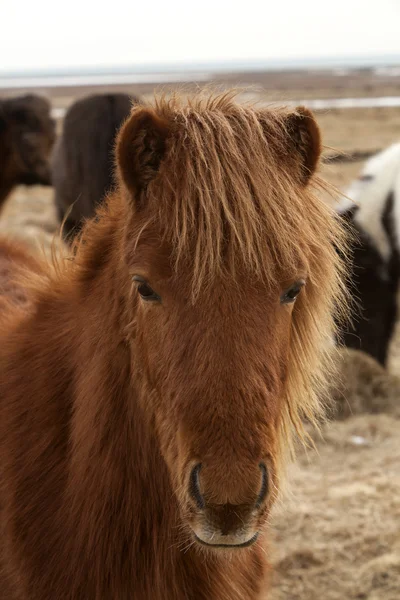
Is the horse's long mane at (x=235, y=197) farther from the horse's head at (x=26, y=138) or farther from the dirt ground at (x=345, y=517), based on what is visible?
the horse's head at (x=26, y=138)

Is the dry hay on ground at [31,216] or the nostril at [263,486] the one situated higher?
the nostril at [263,486]

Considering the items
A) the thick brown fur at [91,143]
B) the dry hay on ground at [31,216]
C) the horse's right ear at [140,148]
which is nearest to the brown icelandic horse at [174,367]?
the horse's right ear at [140,148]

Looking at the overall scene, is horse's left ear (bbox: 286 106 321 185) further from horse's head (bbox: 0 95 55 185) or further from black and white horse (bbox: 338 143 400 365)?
horse's head (bbox: 0 95 55 185)

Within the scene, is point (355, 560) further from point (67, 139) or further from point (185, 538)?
point (67, 139)

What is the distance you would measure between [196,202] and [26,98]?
754 centimetres

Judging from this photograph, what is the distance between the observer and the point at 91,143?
604 centimetres

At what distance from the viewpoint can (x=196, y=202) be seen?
5.45 feet

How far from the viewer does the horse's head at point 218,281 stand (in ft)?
5.00

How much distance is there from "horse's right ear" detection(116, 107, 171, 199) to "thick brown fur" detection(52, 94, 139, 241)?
4.14 meters

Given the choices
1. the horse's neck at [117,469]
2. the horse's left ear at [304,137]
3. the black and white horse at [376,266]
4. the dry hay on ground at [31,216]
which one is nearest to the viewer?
the horse's left ear at [304,137]

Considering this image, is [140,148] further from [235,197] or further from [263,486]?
[263,486]

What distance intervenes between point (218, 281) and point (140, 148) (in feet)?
1.32

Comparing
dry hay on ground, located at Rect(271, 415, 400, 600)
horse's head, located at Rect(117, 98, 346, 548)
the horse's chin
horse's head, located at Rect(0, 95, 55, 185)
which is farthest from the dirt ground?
horse's head, located at Rect(0, 95, 55, 185)

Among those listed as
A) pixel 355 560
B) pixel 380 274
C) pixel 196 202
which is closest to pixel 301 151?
pixel 196 202
